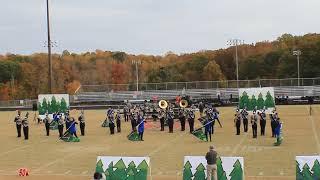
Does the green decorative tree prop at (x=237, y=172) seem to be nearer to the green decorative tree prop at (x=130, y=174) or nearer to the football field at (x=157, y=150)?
the green decorative tree prop at (x=130, y=174)

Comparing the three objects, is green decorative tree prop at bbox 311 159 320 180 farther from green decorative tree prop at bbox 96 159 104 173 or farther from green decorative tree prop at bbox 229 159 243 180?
green decorative tree prop at bbox 96 159 104 173

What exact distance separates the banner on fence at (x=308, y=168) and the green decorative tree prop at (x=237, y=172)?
53.3 inches

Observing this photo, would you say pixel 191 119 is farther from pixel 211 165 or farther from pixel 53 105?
pixel 211 165

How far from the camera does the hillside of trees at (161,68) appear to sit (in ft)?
263

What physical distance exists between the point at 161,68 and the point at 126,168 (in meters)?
82.6

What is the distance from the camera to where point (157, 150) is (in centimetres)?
2156

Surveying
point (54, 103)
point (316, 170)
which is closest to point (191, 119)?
point (54, 103)

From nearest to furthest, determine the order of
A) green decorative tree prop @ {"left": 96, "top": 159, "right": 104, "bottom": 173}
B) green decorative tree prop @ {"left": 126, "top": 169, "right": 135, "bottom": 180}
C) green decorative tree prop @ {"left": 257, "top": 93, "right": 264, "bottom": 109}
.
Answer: green decorative tree prop @ {"left": 126, "top": 169, "right": 135, "bottom": 180}, green decorative tree prop @ {"left": 96, "top": 159, "right": 104, "bottom": 173}, green decorative tree prop @ {"left": 257, "top": 93, "right": 264, "bottom": 109}

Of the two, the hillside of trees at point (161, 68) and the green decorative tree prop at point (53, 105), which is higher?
the hillside of trees at point (161, 68)

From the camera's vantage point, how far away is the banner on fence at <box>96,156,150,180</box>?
12.8 meters

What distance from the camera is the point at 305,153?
19250mm

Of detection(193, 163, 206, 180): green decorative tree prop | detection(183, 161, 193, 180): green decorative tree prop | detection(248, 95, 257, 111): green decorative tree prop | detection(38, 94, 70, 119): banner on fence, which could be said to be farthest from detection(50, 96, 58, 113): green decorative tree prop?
detection(193, 163, 206, 180): green decorative tree prop

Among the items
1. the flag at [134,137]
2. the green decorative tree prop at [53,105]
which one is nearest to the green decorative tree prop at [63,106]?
the green decorative tree prop at [53,105]

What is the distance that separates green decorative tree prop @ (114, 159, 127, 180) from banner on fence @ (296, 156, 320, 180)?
13.7 feet
